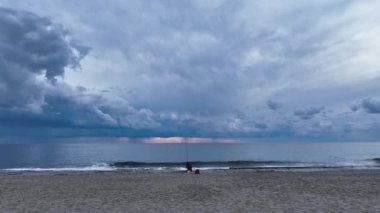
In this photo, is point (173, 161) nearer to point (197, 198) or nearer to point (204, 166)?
point (204, 166)

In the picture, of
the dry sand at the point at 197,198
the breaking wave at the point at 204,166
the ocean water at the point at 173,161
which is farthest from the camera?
the ocean water at the point at 173,161

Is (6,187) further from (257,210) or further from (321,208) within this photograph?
(321,208)

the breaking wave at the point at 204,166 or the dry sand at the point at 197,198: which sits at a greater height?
the breaking wave at the point at 204,166

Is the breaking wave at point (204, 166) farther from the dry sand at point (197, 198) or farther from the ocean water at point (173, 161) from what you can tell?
the dry sand at point (197, 198)

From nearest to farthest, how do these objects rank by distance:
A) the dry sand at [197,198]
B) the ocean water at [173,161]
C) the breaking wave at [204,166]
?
the dry sand at [197,198], the breaking wave at [204,166], the ocean water at [173,161]

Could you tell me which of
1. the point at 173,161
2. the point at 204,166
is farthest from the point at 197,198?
the point at 173,161

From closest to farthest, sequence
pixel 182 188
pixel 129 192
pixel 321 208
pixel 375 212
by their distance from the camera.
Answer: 1. pixel 375 212
2. pixel 321 208
3. pixel 129 192
4. pixel 182 188

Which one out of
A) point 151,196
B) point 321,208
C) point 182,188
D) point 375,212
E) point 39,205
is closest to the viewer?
point 375,212

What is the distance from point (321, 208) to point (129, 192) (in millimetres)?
9934

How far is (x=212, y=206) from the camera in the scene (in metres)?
13.9

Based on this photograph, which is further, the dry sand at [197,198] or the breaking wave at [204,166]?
the breaking wave at [204,166]

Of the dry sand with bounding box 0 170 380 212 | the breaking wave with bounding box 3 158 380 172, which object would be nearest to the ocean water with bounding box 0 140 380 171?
the breaking wave with bounding box 3 158 380 172

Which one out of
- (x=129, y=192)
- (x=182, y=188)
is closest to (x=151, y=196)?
(x=129, y=192)

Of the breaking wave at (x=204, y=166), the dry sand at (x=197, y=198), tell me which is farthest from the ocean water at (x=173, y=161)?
the dry sand at (x=197, y=198)
